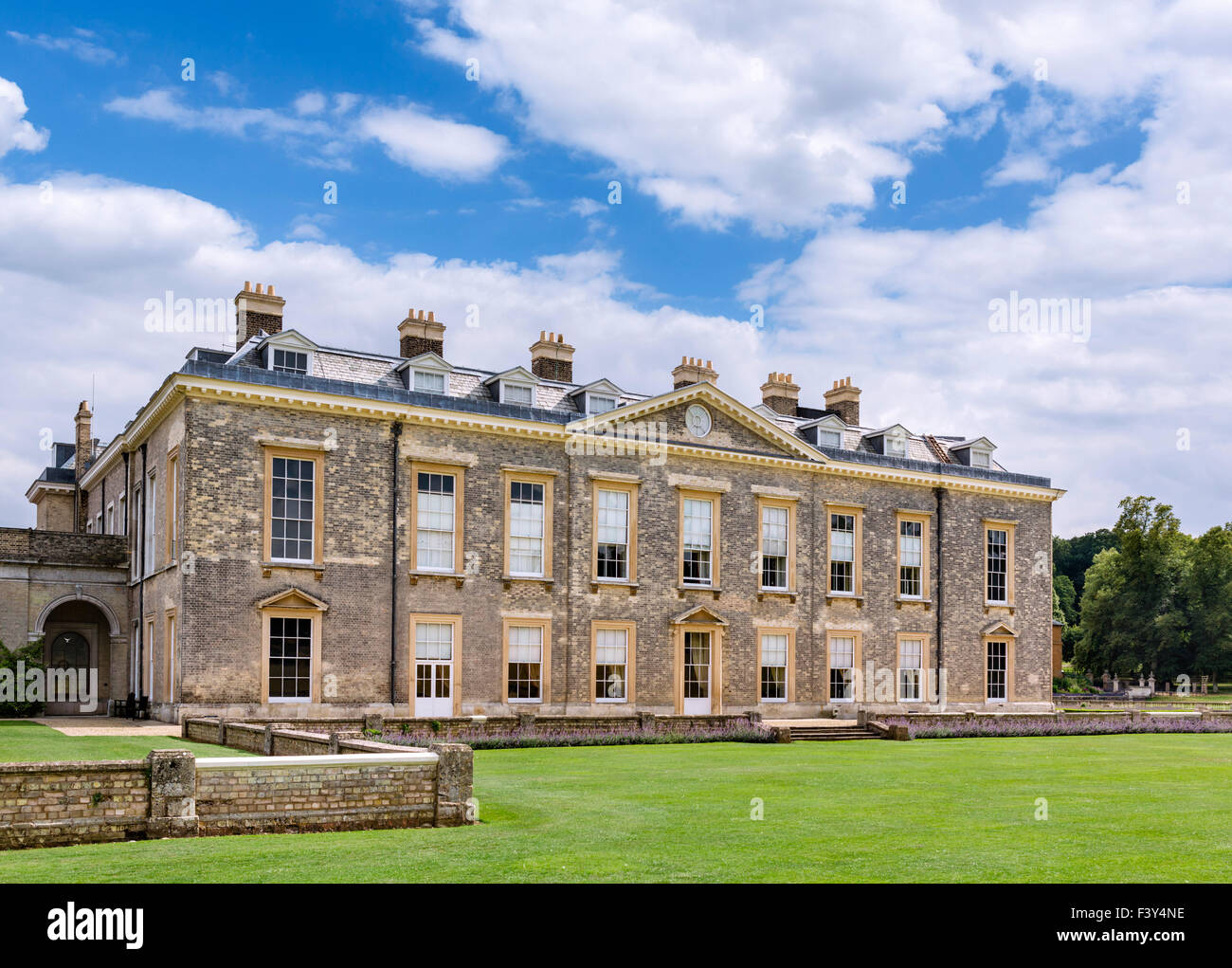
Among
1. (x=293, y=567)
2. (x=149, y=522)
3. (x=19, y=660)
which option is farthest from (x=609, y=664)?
(x=19, y=660)

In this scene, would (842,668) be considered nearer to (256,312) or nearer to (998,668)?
(998,668)

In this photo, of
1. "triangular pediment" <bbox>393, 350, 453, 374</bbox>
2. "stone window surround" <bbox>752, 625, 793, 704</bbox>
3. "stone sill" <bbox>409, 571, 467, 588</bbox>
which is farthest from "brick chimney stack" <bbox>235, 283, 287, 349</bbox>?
"stone window surround" <bbox>752, 625, 793, 704</bbox>

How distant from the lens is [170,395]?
30016 mm

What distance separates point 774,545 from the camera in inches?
1538

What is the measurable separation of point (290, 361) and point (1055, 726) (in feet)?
84.6

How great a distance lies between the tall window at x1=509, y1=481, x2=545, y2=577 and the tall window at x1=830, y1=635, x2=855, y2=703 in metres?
11.8

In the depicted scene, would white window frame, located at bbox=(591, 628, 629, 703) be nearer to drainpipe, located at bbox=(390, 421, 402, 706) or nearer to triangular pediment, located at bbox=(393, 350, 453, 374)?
drainpipe, located at bbox=(390, 421, 402, 706)

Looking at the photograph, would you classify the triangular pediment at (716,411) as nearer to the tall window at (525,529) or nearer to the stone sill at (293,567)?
the tall window at (525,529)

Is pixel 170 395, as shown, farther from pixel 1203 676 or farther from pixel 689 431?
pixel 1203 676

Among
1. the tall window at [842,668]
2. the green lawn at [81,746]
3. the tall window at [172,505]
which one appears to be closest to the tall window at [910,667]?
the tall window at [842,668]

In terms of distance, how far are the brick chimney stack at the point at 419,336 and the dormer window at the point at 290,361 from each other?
422 cm
